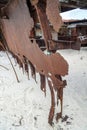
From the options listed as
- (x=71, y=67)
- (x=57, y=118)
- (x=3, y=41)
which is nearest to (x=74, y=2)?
(x=3, y=41)

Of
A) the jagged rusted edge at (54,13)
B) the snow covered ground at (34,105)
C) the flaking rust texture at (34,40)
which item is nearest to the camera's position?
the jagged rusted edge at (54,13)

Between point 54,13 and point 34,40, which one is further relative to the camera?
point 34,40

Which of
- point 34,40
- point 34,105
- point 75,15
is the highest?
point 34,40

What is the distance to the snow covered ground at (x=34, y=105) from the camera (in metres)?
2.66

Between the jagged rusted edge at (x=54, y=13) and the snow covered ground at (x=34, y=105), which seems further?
the snow covered ground at (x=34, y=105)

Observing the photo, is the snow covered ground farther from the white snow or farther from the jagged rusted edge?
the white snow

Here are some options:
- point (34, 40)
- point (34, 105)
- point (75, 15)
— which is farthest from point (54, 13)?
point (75, 15)

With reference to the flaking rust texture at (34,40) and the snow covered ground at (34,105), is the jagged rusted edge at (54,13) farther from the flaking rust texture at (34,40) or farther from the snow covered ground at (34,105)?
the snow covered ground at (34,105)

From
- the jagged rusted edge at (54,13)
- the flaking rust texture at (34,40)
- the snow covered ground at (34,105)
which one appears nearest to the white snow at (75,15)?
the snow covered ground at (34,105)

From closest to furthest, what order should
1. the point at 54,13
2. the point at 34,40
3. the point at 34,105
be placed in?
1. the point at 54,13
2. the point at 34,40
3. the point at 34,105

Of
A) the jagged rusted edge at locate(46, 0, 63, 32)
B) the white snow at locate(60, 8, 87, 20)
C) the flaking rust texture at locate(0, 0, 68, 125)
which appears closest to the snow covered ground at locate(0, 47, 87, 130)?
the flaking rust texture at locate(0, 0, 68, 125)

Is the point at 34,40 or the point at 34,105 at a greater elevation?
the point at 34,40

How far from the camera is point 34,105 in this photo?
308 cm

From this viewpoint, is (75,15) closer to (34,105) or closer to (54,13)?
(34,105)
